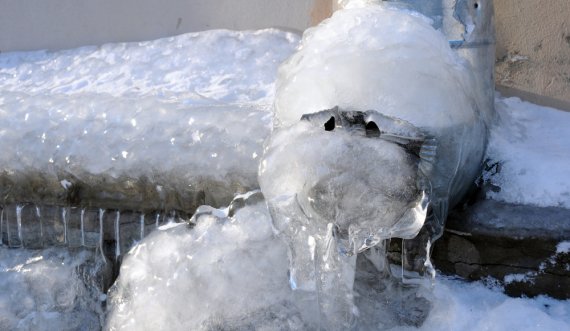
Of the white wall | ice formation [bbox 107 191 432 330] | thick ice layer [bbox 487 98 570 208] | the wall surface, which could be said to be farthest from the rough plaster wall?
ice formation [bbox 107 191 432 330]

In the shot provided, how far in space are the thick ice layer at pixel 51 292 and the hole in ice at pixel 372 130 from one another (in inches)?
50.6

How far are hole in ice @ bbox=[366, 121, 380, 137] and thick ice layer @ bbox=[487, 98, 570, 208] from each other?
541mm

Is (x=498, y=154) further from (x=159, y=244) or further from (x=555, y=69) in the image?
(x=159, y=244)

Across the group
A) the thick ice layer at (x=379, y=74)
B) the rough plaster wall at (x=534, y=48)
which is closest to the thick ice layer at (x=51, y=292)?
the thick ice layer at (x=379, y=74)

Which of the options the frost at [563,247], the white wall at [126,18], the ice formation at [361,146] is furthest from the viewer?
the white wall at [126,18]

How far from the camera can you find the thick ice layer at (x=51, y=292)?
7.98 ft

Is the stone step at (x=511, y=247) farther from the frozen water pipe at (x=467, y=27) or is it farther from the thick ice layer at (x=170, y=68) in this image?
the thick ice layer at (x=170, y=68)

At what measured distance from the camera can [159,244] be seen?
7.07 ft

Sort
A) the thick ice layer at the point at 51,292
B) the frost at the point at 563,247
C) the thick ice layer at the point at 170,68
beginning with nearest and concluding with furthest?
1. the frost at the point at 563,247
2. the thick ice layer at the point at 51,292
3. the thick ice layer at the point at 170,68

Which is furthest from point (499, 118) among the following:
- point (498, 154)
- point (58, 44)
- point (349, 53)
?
point (58, 44)

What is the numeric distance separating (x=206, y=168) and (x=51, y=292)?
0.79 m

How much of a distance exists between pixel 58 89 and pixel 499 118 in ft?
6.02

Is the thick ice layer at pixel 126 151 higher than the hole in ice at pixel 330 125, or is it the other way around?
the hole in ice at pixel 330 125

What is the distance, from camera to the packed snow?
69.8 inches
